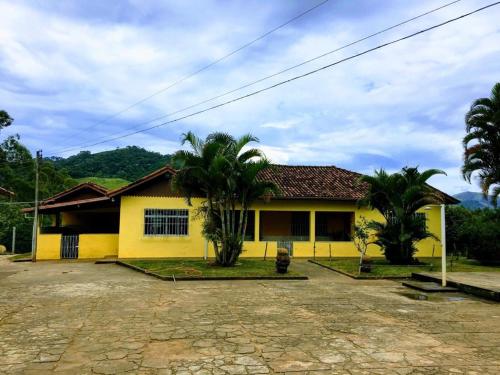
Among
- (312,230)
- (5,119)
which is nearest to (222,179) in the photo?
(312,230)

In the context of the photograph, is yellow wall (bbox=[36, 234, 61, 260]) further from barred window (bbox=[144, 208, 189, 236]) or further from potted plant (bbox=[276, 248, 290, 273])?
potted plant (bbox=[276, 248, 290, 273])

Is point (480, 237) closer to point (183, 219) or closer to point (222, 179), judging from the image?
point (222, 179)

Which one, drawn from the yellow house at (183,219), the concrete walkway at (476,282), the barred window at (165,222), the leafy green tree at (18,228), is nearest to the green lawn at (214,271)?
the yellow house at (183,219)

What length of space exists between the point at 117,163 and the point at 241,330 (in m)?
37.8

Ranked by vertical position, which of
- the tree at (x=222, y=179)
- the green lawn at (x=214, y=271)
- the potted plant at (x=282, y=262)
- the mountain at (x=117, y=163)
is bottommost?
the green lawn at (x=214, y=271)

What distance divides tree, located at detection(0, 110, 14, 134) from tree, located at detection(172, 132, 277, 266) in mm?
21946

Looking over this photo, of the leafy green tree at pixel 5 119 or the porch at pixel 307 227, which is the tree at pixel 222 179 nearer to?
the porch at pixel 307 227

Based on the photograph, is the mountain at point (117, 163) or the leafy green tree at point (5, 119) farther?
the mountain at point (117, 163)

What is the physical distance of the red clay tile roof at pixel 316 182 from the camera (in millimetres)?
21641

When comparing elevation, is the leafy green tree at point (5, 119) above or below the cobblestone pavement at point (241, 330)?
above

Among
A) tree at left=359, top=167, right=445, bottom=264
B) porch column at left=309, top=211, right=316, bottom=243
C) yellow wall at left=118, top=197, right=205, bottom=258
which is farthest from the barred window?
tree at left=359, top=167, right=445, bottom=264

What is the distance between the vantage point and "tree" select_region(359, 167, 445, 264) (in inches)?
673

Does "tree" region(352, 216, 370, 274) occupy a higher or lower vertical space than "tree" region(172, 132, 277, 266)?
lower

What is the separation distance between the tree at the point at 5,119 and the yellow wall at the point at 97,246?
653 inches
